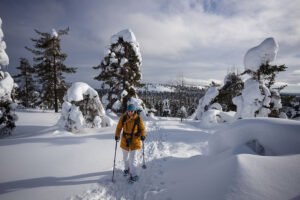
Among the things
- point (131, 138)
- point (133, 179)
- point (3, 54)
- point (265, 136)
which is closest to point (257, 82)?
point (265, 136)

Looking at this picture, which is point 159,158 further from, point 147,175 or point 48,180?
point 48,180

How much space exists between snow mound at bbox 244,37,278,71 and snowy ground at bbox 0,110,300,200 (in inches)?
408

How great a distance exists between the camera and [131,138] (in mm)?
4918

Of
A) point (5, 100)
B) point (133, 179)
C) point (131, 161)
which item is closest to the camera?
point (133, 179)

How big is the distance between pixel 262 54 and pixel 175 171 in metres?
13.2

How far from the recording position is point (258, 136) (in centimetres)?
480

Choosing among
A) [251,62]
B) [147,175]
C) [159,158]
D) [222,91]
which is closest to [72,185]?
[147,175]

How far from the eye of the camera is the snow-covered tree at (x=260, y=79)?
12.9m

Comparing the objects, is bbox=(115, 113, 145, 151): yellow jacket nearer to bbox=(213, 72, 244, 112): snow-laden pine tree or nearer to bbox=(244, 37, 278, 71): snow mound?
bbox=(244, 37, 278, 71): snow mound

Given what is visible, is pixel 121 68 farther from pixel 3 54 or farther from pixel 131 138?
pixel 131 138

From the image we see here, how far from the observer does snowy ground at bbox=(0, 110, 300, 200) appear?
312 centimetres

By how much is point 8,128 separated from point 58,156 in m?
10.2

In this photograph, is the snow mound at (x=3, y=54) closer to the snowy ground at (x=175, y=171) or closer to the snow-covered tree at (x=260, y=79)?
the snowy ground at (x=175, y=171)

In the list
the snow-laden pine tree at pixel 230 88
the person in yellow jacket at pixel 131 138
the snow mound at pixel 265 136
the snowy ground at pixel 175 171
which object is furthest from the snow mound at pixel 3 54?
the snow-laden pine tree at pixel 230 88
